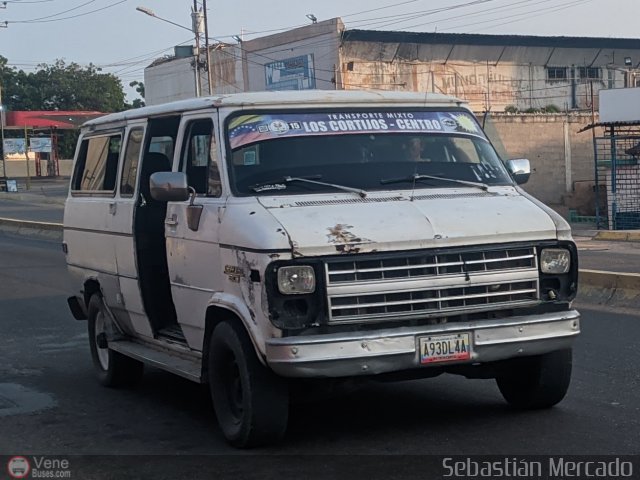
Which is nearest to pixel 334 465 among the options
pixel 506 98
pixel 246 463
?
pixel 246 463

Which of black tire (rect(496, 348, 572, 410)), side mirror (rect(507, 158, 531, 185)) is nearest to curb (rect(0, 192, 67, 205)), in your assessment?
side mirror (rect(507, 158, 531, 185))

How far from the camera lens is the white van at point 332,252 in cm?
563

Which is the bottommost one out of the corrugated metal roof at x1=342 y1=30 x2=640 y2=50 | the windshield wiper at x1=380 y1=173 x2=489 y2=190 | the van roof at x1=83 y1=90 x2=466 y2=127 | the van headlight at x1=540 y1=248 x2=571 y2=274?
the van headlight at x1=540 y1=248 x2=571 y2=274

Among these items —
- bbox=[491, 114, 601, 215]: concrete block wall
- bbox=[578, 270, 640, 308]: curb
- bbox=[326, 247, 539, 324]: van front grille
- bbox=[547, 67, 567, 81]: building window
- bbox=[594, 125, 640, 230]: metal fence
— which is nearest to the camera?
bbox=[326, 247, 539, 324]: van front grille

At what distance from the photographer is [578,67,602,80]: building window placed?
54.6 m

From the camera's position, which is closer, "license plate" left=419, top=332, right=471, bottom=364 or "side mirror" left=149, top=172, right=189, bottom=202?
"license plate" left=419, top=332, right=471, bottom=364

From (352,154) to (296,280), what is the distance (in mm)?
1318

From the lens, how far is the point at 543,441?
5.91m

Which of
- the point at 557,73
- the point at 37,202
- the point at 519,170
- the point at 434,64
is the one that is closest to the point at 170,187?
the point at 519,170

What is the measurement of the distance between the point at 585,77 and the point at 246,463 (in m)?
51.9

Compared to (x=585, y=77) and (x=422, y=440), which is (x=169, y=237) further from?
(x=585, y=77)

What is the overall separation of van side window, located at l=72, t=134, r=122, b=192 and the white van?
453mm

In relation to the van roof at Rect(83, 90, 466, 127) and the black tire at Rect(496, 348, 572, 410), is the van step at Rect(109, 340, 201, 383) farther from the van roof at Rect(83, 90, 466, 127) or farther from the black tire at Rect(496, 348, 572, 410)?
the black tire at Rect(496, 348, 572, 410)

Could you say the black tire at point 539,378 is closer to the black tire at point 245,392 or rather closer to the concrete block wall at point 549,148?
the black tire at point 245,392
